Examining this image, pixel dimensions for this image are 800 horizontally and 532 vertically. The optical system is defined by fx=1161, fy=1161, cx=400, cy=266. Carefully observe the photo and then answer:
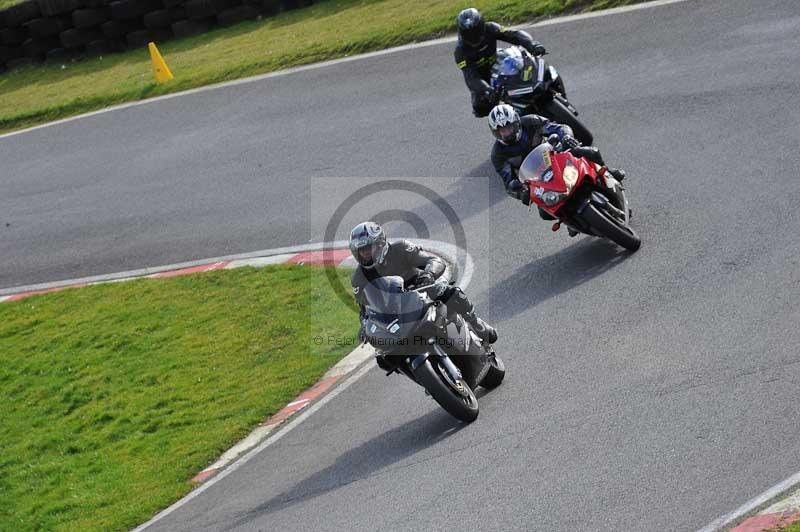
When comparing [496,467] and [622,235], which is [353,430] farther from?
[622,235]

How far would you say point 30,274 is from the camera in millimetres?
17250

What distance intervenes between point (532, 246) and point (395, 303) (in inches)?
156

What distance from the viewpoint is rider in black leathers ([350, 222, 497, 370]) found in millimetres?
9320

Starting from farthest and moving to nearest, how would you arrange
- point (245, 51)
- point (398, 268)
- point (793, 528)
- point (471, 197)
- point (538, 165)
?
point (245, 51), point (471, 197), point (538, 165), point (398, 268), point (793, 528)

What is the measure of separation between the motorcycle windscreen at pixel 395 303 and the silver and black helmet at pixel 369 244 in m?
0.21

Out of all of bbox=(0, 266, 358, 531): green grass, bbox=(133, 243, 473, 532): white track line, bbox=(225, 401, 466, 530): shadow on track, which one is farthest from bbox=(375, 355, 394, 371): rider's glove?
bbox=(0, 266, 358, 531): green grass

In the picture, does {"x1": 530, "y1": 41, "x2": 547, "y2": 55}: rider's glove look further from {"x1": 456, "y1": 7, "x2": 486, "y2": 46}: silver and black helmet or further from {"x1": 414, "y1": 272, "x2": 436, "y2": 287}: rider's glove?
{"x1": 414, "y1": 272, "x2": 436, "y2": 287}: rider's glove

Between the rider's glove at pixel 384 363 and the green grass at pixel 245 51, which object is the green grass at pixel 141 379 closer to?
the rider's glove at pixel 384 363

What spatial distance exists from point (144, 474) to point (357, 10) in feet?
47.3

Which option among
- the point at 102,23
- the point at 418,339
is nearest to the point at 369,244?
the point at 418,339

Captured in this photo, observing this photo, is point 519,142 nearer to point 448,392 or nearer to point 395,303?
point 395,303

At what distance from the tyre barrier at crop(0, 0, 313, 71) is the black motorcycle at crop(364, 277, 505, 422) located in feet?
53.8

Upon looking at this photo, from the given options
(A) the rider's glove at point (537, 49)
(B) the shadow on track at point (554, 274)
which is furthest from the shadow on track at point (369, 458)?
(A) the rider's glove at point (537, 49)

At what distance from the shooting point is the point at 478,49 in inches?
600
